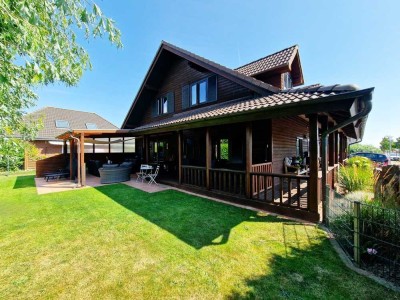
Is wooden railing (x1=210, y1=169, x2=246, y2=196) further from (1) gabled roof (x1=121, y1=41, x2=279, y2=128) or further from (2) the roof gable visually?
(2) the roof gable

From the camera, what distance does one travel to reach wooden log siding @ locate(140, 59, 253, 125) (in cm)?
851

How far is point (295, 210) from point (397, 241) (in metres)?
2.11

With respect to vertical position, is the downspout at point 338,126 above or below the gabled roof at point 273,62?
below

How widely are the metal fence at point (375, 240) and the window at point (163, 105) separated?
1064cm

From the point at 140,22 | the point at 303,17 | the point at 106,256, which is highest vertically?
the point at 140,22

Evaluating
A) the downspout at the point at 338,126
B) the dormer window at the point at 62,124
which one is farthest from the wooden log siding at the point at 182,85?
the dormer window at the point at 62,124

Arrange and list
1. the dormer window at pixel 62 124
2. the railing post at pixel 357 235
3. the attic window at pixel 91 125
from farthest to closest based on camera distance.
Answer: the attic window at pixel 91 125, the dormer window at pixel 62 124, the railing post at pixel 357 235

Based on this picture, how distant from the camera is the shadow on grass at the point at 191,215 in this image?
400 centimetres

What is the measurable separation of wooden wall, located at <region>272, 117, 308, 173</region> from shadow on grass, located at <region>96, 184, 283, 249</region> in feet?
11.5

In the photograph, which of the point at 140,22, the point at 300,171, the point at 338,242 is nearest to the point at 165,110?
the point at 140,22

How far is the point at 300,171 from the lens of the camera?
8.41m

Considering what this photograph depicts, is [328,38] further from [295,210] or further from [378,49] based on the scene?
[295,210]

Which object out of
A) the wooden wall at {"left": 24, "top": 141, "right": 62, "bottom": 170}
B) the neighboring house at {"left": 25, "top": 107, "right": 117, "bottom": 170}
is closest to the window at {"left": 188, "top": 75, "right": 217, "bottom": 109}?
the neighboring house at {"left": 25, "top": 107, "right": 117, "bottom": 170}

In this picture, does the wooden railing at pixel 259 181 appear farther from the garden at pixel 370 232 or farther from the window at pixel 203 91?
the window at pixel 203 91
